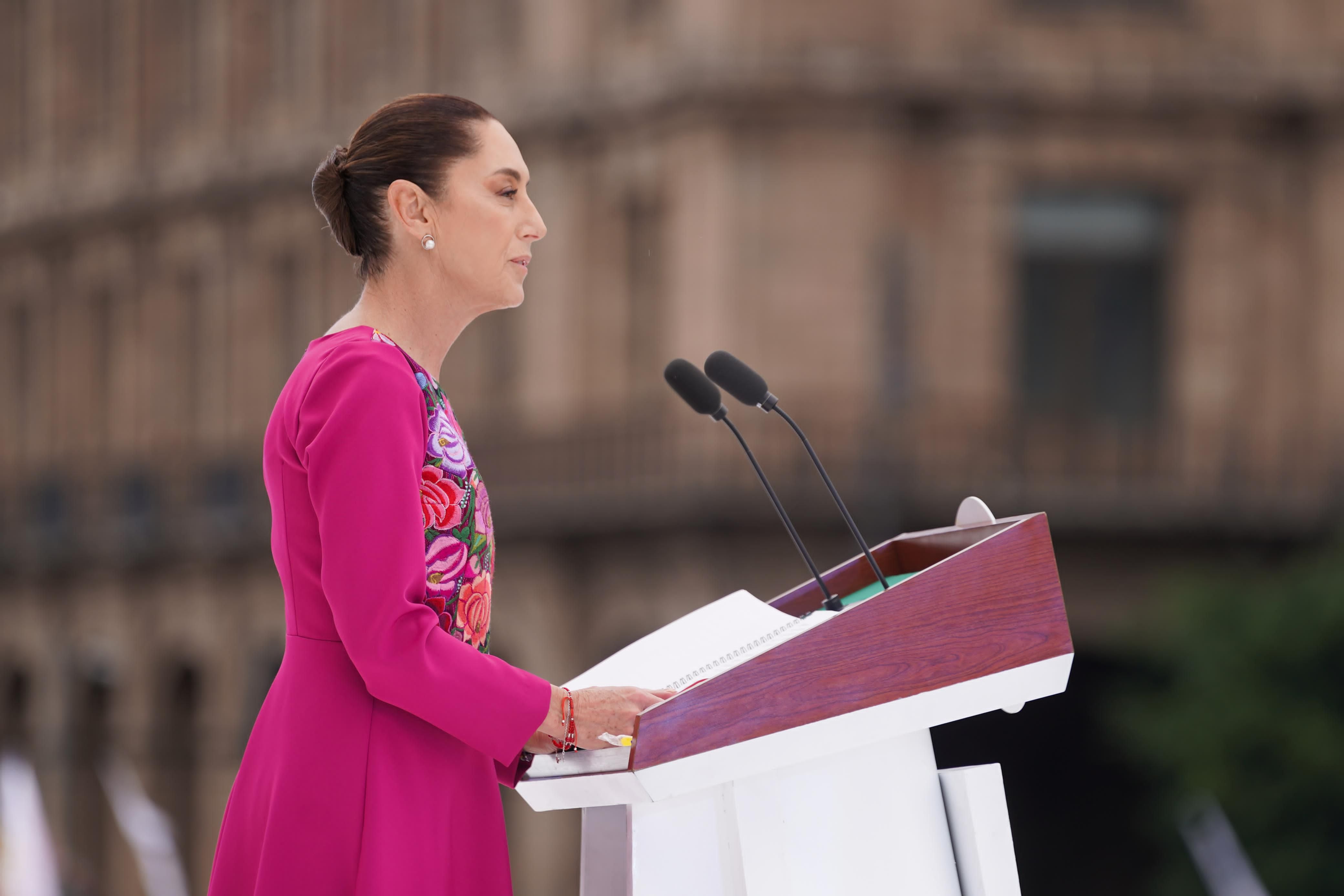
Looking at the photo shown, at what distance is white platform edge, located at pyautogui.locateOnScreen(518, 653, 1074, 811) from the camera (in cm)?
257

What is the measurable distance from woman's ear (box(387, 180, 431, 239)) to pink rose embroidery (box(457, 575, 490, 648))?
1.49ft

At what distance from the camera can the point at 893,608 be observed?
8.84 feet

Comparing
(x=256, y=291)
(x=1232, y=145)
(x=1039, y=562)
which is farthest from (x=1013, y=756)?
(x=1039, y=562)

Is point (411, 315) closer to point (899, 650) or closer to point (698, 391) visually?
point (698, 391)

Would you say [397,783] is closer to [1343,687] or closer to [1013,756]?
[1343,687]

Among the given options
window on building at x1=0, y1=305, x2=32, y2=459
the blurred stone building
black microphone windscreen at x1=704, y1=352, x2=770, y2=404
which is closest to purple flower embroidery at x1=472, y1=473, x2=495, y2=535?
black microphone windscreen at x1=704, y1=352, x2=770, y2=404

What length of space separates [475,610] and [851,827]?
1.79 feet

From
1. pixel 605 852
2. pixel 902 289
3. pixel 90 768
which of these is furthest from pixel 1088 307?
pixel 605 852

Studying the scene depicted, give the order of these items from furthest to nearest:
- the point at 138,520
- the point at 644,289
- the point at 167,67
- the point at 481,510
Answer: the point at 167,67 < the point at 138,520 < the point at 644,289 < the point at 481,510

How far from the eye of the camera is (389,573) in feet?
8.41

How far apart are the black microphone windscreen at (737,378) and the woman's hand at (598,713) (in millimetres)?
657

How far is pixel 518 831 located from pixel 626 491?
411 cm

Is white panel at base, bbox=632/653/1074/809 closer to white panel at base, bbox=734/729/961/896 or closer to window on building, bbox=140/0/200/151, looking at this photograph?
white panel at base, bbox=734/729/961/896

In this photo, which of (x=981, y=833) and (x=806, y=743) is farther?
(x=981, y=833)
